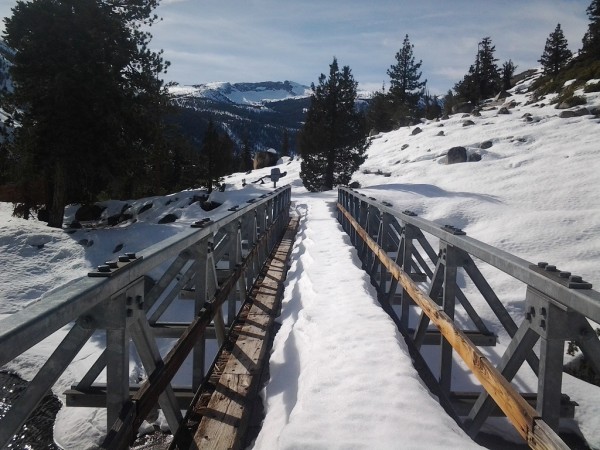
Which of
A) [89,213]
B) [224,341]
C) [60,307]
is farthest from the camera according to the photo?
[89,213]

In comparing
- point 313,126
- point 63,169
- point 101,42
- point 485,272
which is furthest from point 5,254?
point 313,126

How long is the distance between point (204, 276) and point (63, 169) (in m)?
17.4

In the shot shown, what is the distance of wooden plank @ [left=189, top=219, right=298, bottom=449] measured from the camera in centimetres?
289

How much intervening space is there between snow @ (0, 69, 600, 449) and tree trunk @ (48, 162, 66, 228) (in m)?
1.21

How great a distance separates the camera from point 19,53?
16812 millimetres

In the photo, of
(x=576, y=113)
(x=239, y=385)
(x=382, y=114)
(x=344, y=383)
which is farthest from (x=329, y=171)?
(x=382, y=114)

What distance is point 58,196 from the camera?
747 inches

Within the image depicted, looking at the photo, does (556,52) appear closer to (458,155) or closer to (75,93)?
(458,155)

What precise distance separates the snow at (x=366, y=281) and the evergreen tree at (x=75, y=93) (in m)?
2.88

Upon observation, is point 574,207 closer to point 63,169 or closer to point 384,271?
point 384,271

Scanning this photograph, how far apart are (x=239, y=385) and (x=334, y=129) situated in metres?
24.4

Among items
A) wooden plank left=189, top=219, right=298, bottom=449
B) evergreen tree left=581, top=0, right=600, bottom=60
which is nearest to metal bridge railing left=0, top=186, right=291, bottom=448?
wooden plank left=189, top=219, right=298, bottom=449

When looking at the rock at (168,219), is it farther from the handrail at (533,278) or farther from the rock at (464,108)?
the rock at (464,108)

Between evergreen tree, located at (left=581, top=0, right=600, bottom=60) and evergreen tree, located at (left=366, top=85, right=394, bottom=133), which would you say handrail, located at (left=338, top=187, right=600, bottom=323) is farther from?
evergreen tree, located at (left=366, top=85, right=394, bottom=133)
